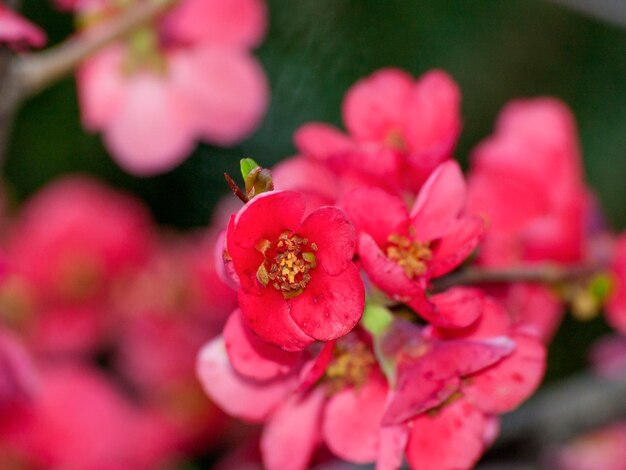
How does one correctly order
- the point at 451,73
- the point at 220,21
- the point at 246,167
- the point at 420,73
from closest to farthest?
the point at 246,167, the point at 220,21, the point at 420,73, the point at 451,73

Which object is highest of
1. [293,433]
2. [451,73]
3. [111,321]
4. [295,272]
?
[295,272]

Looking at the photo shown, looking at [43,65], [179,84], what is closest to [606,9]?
[179,84]

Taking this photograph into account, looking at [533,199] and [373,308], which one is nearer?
[373,308]

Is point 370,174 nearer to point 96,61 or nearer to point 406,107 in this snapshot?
point 406,107

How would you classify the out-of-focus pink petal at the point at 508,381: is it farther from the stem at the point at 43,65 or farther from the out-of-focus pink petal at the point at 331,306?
the stem at the point at 43,65

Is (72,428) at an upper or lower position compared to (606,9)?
lower

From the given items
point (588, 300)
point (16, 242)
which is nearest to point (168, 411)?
point (16, 242)

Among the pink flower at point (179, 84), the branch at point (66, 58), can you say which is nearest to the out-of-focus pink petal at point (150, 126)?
the pink flower at point (179, 84)

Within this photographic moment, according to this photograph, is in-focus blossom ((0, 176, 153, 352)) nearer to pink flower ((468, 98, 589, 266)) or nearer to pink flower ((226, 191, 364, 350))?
pink flower ((468, 98, 589, 266))

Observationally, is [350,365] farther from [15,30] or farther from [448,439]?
[15,30]
